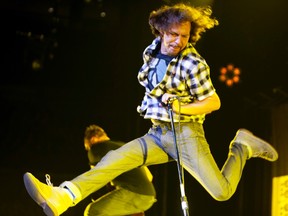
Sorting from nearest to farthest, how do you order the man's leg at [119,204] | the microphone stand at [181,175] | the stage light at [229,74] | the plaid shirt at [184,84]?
the microphone stand at [181,175], the plaid shirt at [184,84], the man's leg at [119,204], the stage light at [229,74]

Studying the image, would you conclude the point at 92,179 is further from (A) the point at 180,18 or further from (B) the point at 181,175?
(A) the point at 180,18

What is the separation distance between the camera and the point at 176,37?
2844 mm

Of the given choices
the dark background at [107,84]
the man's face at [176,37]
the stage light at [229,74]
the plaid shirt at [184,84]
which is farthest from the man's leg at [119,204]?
the stage light at [229,74]

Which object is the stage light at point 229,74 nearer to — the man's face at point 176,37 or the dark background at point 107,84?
the dark background at point 107,84

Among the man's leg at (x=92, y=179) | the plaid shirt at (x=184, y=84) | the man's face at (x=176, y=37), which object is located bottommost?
the man's leg at (x=92, y=179)

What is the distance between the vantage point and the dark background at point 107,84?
6.13 metres

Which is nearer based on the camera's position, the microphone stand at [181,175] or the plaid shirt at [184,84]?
the microphone stand at [181,175]

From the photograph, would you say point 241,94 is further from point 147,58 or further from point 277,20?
point 147,58

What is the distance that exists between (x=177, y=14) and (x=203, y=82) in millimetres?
449

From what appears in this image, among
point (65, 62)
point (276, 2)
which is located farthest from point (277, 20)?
point (65, 62)

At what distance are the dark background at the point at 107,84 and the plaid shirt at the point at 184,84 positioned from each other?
10.9 ft

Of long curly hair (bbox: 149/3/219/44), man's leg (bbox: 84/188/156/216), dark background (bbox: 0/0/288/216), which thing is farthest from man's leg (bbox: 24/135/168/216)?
dark background (bbox: 0/0/288/216)

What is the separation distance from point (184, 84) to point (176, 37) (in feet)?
0.93

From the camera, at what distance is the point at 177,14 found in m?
2.88
